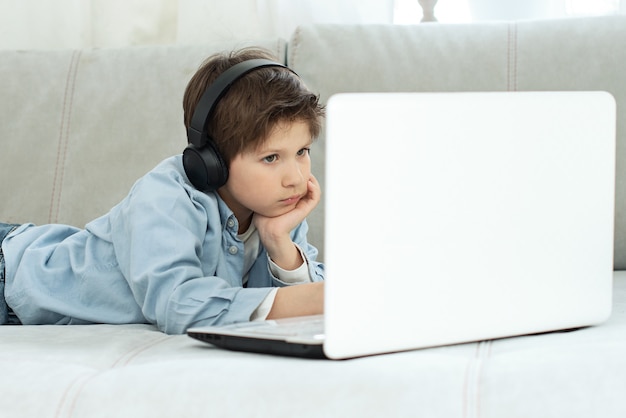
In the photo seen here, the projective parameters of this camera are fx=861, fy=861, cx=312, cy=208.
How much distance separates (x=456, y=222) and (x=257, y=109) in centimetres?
46

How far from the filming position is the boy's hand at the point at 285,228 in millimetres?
1298

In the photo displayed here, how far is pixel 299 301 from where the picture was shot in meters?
1.09

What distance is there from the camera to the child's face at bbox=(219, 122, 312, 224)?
48.6 inches

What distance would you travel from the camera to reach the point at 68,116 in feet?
5.99

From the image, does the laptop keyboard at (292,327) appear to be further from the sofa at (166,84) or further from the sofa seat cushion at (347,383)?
the sofa at (166,84)

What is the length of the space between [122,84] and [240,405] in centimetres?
116

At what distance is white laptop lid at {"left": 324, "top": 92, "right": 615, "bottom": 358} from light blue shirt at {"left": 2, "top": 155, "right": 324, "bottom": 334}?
0.31 metres

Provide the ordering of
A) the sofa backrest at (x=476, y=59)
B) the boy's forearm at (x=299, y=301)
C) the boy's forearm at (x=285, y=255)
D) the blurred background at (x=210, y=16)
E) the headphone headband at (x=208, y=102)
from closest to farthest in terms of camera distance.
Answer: the boy's forearm at (x=299, y=301) → the headphone headband at (x=208, y=102) → the boy's forearm at (x=285, y=255) → the sofa backrest at (x=476, y=59) → the blurred background at (x=210, y=16)

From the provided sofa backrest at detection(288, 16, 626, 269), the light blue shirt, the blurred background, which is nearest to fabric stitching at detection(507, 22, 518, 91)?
sofa backrest at detection(288, 16, 626, 269)

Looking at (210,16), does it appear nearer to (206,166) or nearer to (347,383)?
(206,166)

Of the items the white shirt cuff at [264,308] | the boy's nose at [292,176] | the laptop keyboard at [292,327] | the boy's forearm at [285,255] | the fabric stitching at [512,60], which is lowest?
the boy's forearm at [285,255]

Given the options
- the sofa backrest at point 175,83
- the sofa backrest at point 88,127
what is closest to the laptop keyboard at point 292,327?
the sofa backrest at point 175,83

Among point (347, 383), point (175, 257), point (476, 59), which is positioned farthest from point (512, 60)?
point (347, 383)

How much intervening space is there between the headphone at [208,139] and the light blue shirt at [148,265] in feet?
0.12
